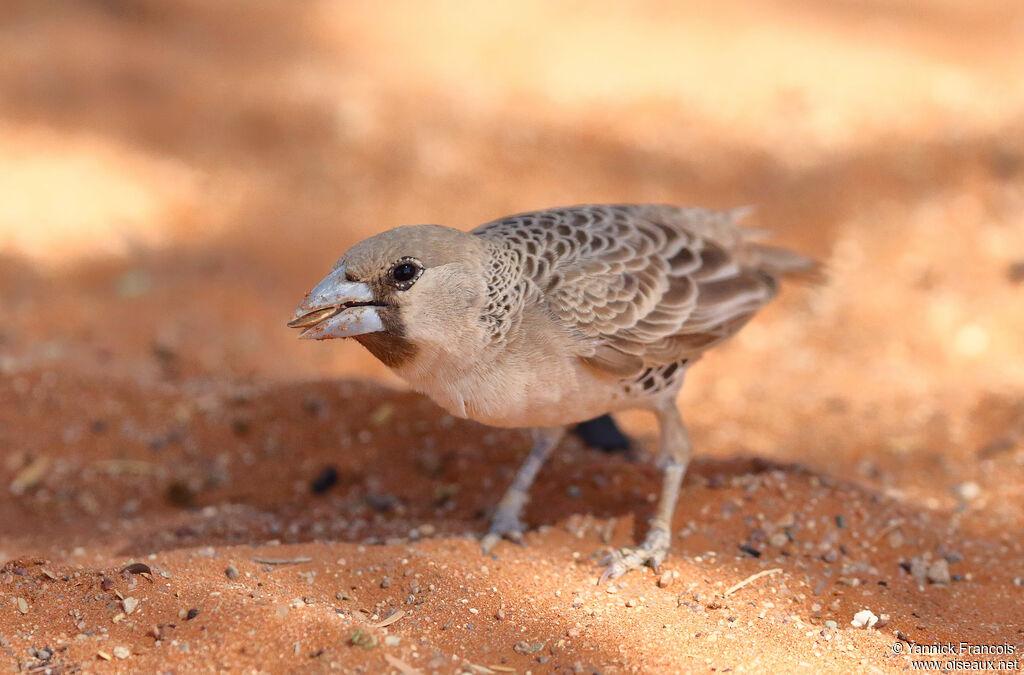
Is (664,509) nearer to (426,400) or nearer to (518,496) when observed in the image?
(518,496)

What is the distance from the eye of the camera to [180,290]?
314 inches

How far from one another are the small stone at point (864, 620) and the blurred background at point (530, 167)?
241 cm

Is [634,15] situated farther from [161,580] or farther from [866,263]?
[161,580]

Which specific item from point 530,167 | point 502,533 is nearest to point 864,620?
point 502,533

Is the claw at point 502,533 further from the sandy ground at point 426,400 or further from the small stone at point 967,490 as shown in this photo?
the small stone at point 967,490

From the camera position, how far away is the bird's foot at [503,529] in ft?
14.9

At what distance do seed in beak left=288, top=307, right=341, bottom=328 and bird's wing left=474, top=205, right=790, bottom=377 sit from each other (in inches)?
27.9

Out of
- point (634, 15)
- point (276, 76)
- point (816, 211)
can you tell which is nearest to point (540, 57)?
point (634, 15)

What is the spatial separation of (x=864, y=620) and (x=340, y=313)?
2.37 meters

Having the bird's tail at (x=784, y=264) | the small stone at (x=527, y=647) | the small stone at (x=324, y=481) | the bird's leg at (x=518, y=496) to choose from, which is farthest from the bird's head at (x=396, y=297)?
the bird's tail at (x=784, y=264)

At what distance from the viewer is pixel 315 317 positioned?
366cm

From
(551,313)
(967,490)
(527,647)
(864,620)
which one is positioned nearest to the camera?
A: (527,647)

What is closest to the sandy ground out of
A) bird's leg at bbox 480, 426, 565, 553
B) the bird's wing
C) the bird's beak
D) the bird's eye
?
bird's leg at bbox 480, 426, 565, 553

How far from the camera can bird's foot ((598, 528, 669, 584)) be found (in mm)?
4191
